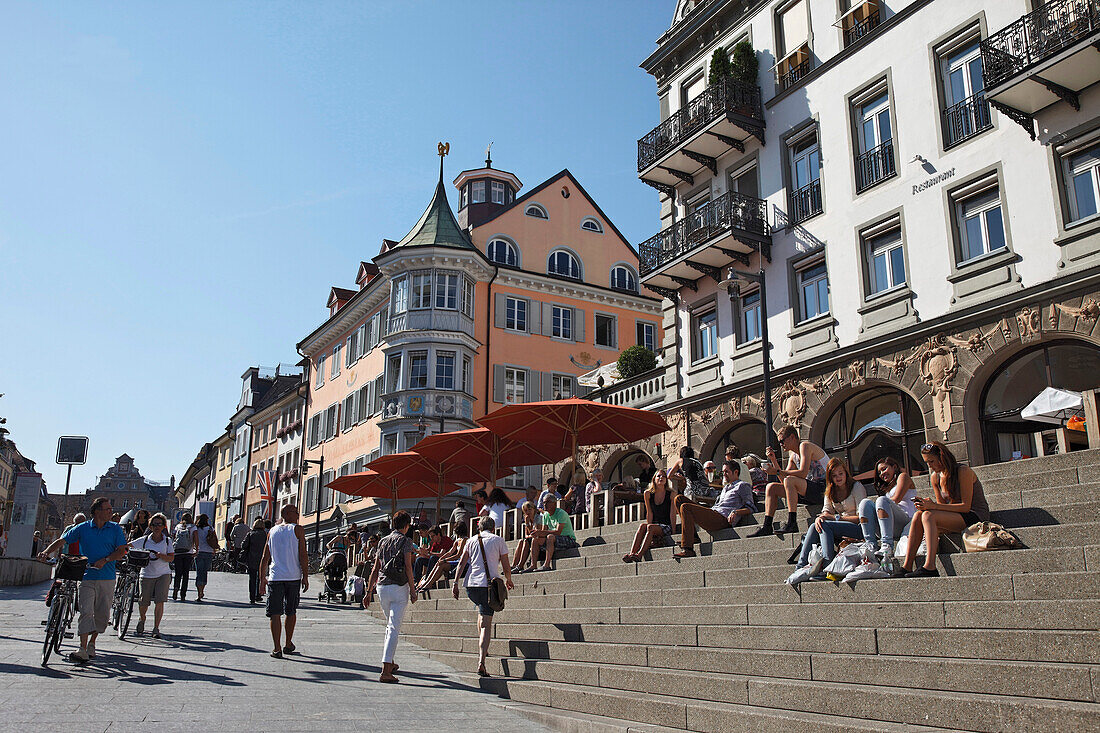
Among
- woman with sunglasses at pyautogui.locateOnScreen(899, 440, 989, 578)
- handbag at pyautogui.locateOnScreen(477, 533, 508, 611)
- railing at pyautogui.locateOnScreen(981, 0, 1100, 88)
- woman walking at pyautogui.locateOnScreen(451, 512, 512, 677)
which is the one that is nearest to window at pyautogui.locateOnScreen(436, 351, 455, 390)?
railing at pyautogui.locateOnScreen(981, 0, 1100, 88)

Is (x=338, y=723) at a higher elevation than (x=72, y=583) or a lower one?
lower

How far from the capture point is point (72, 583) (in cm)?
1053

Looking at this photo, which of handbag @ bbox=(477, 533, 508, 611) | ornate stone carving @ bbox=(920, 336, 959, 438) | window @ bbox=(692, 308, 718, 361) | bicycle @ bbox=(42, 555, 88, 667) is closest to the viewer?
bicycle @ bbox=(42, 555, 88, 667)

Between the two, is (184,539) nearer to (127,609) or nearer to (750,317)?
(127,609)

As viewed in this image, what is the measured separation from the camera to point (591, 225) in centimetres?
4372

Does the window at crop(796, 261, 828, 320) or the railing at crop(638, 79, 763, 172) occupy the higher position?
the railing at crop(638, 79, 763, 172)

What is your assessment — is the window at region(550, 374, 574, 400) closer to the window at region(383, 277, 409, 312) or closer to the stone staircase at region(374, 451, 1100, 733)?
the window at region(383, 277, 409, 312)

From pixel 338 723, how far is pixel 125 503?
16117cm

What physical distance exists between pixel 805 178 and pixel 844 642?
16.1m

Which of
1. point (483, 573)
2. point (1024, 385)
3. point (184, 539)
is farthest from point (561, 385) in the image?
point (483, 573)

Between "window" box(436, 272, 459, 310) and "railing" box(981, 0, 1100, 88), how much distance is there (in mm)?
24444

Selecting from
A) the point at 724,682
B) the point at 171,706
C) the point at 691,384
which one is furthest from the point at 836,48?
the point at 171,706

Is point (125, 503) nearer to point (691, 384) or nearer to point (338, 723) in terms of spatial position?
point (691, 384)

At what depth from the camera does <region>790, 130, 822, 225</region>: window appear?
21266mm
